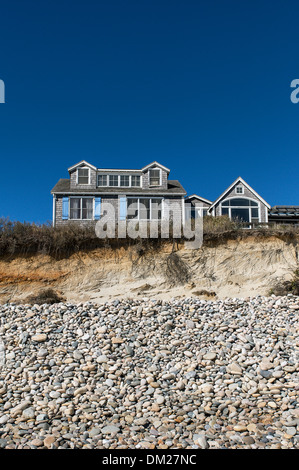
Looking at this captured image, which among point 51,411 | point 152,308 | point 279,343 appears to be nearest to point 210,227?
point 152,308

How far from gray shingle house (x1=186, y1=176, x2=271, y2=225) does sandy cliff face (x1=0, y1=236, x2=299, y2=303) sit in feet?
29.0

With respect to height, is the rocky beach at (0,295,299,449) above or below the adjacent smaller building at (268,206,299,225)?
below

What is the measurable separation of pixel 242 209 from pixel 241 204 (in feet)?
1.23

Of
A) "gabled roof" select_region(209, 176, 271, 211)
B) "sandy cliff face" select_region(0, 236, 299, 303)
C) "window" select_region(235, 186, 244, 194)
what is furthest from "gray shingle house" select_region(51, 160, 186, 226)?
"sandy cliff face" select_region(0, 236, 299, 303)

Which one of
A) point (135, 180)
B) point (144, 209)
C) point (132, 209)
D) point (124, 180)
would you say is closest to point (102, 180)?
point (124, 180)

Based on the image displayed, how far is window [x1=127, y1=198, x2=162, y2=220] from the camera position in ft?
77.8

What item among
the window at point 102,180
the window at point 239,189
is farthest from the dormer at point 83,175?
the window at point 239,189

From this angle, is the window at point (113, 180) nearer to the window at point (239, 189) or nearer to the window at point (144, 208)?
the window at point (144, 208)

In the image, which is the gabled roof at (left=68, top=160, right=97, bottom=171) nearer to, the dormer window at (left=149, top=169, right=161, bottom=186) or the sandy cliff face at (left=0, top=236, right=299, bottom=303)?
the dormer window at (left=149, top=169, right=161, bottom=186)

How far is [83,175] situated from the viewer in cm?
2453

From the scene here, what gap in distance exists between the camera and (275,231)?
16.2 meters

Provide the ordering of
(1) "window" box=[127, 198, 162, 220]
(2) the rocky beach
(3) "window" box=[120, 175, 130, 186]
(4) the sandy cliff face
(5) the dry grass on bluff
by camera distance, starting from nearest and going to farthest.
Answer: (2) the rocky beach < (4) the sandy cliff face < (5) the dry grass on bluff < (1) "window" box=[127, 198, 162, 220] < (3) "window" box=[120, 175, 130, 186]

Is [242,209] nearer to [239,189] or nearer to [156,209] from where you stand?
[239,189]

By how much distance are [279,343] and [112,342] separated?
15.5 ft
